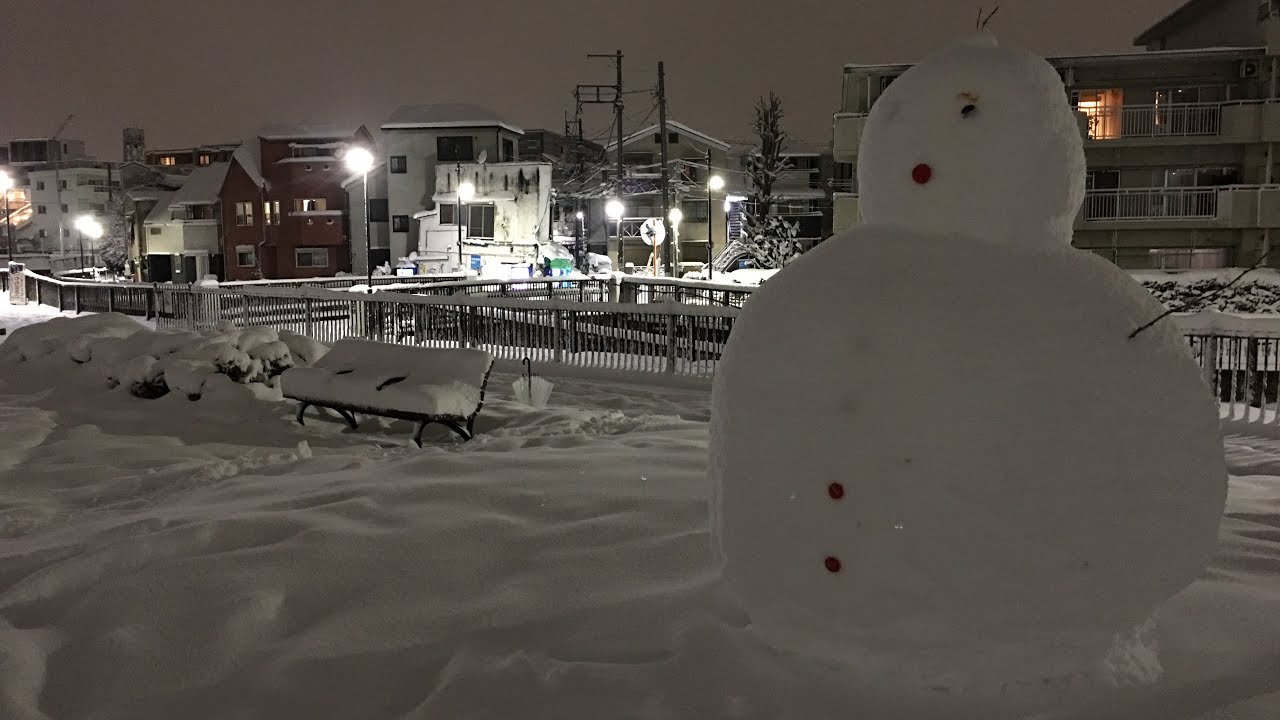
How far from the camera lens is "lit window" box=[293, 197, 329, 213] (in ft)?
169

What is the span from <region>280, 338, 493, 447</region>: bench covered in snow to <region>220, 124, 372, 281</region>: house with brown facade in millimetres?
43327

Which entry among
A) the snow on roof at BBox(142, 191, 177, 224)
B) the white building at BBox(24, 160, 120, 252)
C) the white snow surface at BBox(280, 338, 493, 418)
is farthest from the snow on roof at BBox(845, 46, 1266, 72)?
the white building at BBox(24, 160, 120, 252)

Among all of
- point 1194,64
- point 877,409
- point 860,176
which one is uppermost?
point 1194,64

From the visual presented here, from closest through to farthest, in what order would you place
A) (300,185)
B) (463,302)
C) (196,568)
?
(196,568) < (463,302) < (300,185)

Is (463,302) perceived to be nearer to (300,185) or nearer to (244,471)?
(244,471)

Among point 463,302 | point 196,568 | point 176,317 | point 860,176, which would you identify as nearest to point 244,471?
point 196,568

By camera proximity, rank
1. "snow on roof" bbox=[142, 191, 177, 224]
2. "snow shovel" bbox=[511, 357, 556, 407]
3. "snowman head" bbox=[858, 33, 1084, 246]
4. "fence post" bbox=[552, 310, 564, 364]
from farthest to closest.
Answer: "snow on roof" bbox=[142, 191, 177, 224], "fence post" bbox=[552, 310, 564, 364], "snow shovel" bbox=[511, 357, 556, 407], "snowman head" bbox=[858, 33, 1084, 246]

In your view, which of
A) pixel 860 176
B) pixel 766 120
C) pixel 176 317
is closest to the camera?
pixel 860 176

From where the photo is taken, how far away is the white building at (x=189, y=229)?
180 feet

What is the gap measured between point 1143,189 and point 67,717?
1274 inches

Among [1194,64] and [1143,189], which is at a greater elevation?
[1194,64]

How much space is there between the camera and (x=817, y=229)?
53.5 metres

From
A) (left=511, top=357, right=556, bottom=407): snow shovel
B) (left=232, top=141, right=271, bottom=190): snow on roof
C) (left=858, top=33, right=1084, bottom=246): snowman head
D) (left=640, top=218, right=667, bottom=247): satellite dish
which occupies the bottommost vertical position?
(left=511, top=357, right=556, bottom=407): snow shovel

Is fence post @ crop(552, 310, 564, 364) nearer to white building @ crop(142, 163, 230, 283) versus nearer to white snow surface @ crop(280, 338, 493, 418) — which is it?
white snow surface @ crop(280, 338, 493, 418)
